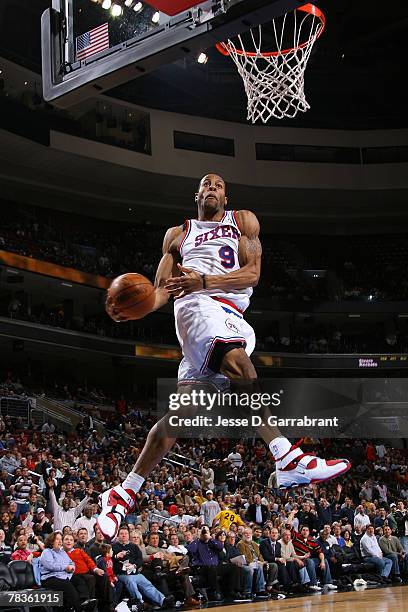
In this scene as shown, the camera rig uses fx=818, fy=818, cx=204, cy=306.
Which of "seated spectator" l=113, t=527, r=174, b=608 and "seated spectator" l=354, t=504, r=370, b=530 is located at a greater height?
"seated spectator" l=354, t=504, r=370, b=530

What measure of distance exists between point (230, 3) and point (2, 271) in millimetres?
19587

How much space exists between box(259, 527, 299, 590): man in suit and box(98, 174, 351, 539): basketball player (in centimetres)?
767

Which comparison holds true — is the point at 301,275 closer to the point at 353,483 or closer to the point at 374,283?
the point at 374,283

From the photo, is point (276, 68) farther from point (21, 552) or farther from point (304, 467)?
point (304, 467)

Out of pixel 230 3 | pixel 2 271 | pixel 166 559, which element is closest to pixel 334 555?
pixel 166 559

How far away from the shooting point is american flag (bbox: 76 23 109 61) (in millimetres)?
4977

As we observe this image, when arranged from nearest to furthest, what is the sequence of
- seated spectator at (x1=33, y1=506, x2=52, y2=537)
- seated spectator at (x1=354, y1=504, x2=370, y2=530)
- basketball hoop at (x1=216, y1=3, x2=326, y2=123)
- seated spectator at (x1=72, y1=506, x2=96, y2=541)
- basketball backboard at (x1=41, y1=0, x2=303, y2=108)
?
basketball backboard at (x1=41, y1=0, x2=303, y2=108), basketball hoop at (x1=216, y1=3, x2=326, y2=123), seated spectator at (x1=72, y1=506, x2=96, y2=541), seated spectator at (x1=33, y1=506, x2=52, y2=537), seated spectator at (x1=354, y1=504, x2=370, y2=530)

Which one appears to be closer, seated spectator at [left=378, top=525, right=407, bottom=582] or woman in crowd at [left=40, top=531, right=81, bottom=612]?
woman in crowd at [left=40, top=531, right=81, bottom=612]

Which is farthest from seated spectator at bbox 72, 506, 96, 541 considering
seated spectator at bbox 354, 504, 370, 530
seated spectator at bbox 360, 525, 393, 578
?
seated spectator at bbox 354, 504, 370, 530

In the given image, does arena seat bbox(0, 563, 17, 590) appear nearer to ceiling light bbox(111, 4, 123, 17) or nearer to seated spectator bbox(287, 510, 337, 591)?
seated spectator bbox(287, 510, 337, 591)

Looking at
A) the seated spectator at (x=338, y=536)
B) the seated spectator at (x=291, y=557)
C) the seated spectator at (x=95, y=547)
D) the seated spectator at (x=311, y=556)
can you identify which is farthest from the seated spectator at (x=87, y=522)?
the seated spectator at (x=338, y=536)

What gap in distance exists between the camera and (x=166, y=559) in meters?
10.4

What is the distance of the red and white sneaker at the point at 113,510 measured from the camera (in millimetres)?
4180

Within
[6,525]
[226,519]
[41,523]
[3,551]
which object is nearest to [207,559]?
[226,519]
